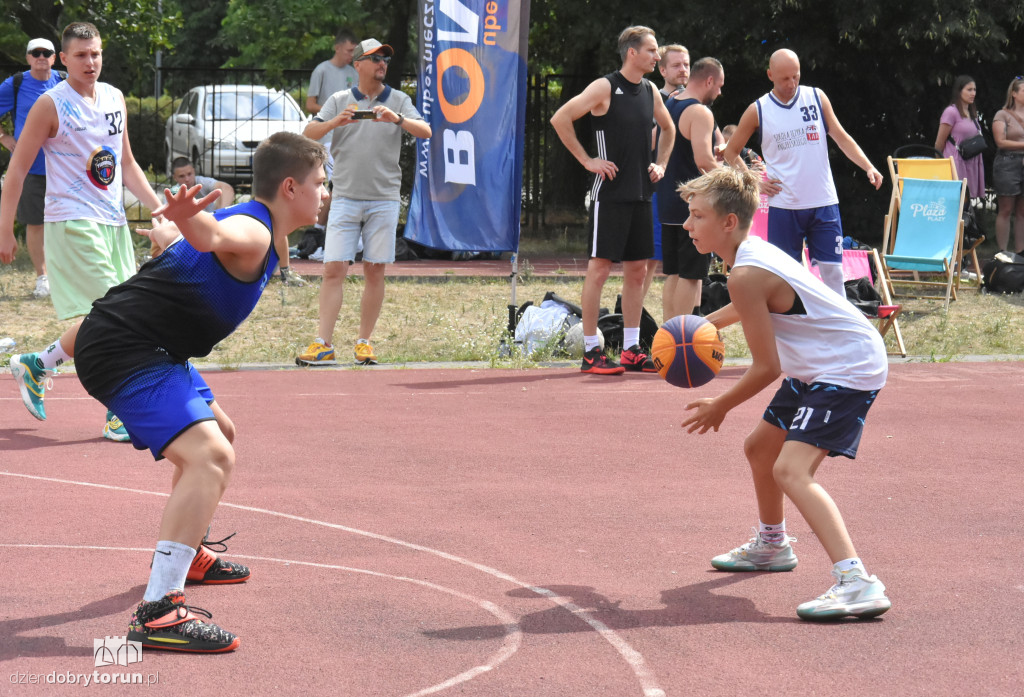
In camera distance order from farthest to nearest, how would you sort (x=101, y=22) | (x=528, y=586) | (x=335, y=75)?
(x=101, y=22) → (x=335, y=75) → (x=528, y=586)

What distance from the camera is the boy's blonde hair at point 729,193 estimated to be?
188 inches

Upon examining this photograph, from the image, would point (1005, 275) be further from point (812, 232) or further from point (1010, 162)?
point (812, 232)

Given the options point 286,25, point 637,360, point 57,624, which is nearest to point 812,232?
point 637,360

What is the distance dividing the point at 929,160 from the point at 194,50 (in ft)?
124

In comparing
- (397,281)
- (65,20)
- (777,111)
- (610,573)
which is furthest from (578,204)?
(610,573)

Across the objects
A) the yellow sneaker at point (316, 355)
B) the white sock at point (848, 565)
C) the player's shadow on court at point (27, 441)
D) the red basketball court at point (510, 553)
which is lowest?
the player's shadow on court at point (27, 441)

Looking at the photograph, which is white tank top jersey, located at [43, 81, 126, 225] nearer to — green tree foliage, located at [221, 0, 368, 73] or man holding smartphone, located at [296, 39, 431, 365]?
man holding smartphone, located at [296, 39, 431, 365]

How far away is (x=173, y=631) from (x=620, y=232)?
19.8ft

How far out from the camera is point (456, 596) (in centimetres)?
475

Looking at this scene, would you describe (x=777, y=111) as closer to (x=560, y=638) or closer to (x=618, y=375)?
(x=618, y=375)

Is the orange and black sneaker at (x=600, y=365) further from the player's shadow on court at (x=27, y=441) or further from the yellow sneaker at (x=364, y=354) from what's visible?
the player's shadow on court at (x=27, y=441)

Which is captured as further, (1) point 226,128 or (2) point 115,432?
(1) point 226,128

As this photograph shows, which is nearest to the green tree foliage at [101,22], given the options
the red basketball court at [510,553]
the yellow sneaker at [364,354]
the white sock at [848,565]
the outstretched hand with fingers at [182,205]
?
the yellow sneaker at [364,354]

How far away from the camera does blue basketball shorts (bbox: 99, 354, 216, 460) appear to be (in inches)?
167
